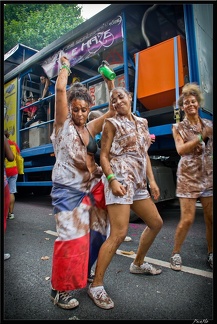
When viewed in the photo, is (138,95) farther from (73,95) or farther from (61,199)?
(61,199)

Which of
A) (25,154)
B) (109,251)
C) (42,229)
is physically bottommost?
(42,229)

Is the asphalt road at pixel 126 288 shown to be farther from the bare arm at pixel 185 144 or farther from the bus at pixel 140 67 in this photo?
the bus at pixel 140 67

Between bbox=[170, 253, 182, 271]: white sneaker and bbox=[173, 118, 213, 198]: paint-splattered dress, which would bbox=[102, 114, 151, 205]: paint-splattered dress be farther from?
bbox=[170, 253, 182, 271]: white sneaker

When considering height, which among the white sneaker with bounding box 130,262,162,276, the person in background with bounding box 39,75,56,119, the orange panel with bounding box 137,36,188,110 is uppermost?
the person in background with bounding box 39,75,56,119

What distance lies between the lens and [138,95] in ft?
10.7

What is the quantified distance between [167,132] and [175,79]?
649 mm

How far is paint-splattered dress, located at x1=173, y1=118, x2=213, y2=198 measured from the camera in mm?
2027

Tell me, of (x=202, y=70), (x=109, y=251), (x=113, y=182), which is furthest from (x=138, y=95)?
(x=109, y=251)

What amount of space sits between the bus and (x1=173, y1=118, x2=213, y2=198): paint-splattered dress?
0.85 feet

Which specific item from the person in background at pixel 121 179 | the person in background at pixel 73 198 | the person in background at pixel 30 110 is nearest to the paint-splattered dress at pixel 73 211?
the person in background at pixel 73 198

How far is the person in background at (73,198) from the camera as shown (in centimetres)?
156

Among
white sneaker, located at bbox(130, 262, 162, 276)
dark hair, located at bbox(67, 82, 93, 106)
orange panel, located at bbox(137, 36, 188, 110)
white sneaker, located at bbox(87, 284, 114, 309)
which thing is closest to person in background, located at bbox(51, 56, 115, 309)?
dark hair, located at bbox(67, 82, 93, 106)

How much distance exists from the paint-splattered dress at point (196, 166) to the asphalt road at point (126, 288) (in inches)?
28.2

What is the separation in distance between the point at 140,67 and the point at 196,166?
190cm
